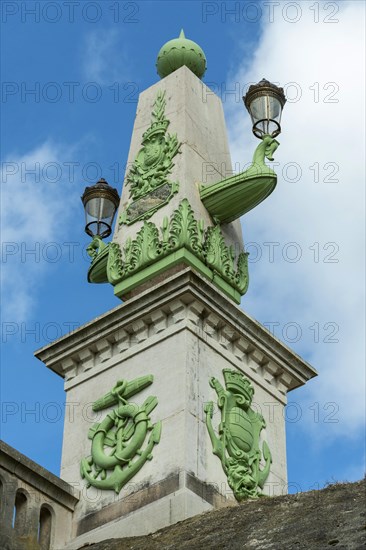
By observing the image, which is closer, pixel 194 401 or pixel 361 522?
pixel 361 522

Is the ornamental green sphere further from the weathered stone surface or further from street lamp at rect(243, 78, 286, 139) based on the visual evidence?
the weathered stone surface

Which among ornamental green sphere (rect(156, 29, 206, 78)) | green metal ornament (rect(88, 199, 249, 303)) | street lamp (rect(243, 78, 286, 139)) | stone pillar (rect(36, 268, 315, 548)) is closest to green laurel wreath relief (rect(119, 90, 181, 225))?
green metal ornament (rect(88, 199, 249, 303))

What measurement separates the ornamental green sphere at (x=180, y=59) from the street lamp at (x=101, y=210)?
2797 millimetres

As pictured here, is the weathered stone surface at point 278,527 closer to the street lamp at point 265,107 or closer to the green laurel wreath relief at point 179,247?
the green laurel wreath relief at point 179,247

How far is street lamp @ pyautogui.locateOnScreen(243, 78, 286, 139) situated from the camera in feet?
77.4

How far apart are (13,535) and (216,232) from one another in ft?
22.6

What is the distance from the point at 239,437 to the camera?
21609 millimetres

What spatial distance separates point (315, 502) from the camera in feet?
56.6

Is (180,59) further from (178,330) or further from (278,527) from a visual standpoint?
(278,527)

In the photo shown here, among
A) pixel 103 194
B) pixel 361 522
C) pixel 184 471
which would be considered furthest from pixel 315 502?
pixel 103 194

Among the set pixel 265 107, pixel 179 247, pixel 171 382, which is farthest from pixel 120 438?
pixel 265 107

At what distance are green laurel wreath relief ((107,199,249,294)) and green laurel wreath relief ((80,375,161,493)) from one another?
7.80ft

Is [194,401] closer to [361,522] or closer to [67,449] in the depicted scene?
[67,449]

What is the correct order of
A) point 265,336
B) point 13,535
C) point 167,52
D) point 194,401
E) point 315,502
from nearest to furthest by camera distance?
1. point 315,502
2. point 13,535
3. point 194,401
4. point 265,336
5. point 167,52
